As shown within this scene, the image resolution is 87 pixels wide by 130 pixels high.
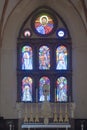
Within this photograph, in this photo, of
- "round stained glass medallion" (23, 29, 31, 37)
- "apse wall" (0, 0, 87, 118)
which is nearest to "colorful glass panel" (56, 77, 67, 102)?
"apse wall" (0, 0, 87, 118)

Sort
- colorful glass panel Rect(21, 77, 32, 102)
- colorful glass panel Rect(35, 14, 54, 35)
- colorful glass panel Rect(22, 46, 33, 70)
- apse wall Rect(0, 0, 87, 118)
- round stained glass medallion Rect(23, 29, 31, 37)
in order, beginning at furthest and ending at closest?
1. colorful glass panel Rect(35, 14, 54, 35)
2. round stained glass medallion Rect(23, 29, 31, 37)
3. colorful glass panel Rect(22, 46, 33, 70)
4. colorful glass panel Rect(21, 77, 32, 102)
5. apse wall Rect(0, 0, 87, 118)

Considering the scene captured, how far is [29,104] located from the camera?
25.9 meters

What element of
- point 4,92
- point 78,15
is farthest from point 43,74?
point 78,15

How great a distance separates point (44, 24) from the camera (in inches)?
1070

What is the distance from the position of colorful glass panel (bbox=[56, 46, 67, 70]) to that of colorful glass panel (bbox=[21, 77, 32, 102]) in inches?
76.8

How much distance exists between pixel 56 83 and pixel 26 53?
2.62m

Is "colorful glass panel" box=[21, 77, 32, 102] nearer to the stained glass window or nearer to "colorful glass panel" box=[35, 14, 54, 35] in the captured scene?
the stained glass window

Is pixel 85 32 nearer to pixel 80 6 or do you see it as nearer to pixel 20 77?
pixel 80 6

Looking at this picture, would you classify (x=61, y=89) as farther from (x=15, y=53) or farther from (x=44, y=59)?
(x=15, y=53)

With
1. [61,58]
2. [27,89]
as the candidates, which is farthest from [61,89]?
[27,89]

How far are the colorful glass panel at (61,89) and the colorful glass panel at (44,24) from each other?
10.4 ft

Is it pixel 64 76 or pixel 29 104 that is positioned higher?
pixel 64 76

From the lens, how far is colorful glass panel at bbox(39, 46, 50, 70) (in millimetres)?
26547

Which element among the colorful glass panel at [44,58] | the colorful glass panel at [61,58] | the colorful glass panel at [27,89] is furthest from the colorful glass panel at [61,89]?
the colorful glass panel at [27,89]
